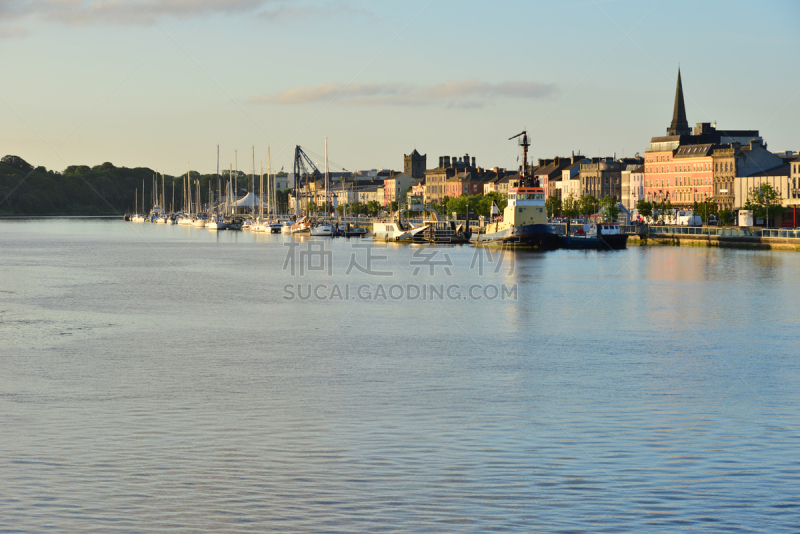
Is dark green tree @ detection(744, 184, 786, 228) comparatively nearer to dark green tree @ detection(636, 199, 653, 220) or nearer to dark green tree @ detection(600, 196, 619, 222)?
dark green tree @ detection(636, 199, 653, 220)

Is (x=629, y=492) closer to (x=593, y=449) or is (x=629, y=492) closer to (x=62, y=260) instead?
(x=593, y=449)

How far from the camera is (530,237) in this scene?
94812 millimetres

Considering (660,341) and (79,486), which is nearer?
(79,486)

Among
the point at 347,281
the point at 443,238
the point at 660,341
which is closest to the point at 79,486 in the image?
the point at 660,341

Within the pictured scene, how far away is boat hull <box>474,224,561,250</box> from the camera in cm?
9494

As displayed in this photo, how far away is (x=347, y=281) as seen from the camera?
56.2 metres

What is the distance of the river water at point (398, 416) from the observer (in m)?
12.6

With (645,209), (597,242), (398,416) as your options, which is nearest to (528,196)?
(597,242)

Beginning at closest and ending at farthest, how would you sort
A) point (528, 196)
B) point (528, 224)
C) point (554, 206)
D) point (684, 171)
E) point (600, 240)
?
point (528, 196)
point (528, 224)
point (600, 240)
point (684, 171)
point (554, 206)

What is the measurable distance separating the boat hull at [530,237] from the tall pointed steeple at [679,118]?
67.4m

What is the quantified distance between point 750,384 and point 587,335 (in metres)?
9.48

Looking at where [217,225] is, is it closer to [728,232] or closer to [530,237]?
[530,237]

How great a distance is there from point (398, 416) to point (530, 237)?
256 feet

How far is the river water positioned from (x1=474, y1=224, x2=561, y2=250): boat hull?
174 ft
